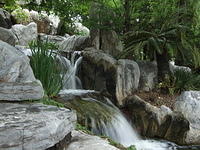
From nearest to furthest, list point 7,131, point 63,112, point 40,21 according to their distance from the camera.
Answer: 1. point 7,131
2. point 63,112
3. point 40,21

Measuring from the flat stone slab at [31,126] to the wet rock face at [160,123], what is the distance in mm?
3850

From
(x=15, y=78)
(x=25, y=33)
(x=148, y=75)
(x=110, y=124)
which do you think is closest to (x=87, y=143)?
(x=15, y=78)

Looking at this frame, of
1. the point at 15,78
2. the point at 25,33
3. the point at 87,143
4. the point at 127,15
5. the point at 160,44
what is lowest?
the point at 87,143

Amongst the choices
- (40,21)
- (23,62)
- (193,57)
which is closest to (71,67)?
(193,57)

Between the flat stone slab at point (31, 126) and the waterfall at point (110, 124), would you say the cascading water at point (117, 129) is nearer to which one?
the waterfall at point (110, 124)

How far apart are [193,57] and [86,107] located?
142 inches

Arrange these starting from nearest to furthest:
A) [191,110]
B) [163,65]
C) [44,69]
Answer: [44,69] → [191,110] → [163,65]

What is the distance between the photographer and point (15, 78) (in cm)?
383

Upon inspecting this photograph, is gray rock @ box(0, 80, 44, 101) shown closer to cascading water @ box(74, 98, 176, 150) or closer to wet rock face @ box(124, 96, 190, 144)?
cascading water @ box(74, 98, 176, 150)

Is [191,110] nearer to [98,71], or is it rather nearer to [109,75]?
[109,75]

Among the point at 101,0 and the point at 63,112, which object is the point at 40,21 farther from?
the point at 63,112

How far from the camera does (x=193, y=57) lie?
27.2ft

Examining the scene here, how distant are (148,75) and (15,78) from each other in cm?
550

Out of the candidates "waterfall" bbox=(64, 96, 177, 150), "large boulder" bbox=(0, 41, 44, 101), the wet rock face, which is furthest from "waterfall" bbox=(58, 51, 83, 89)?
"large boulder" bbox=(0, 41, 44, 101)
